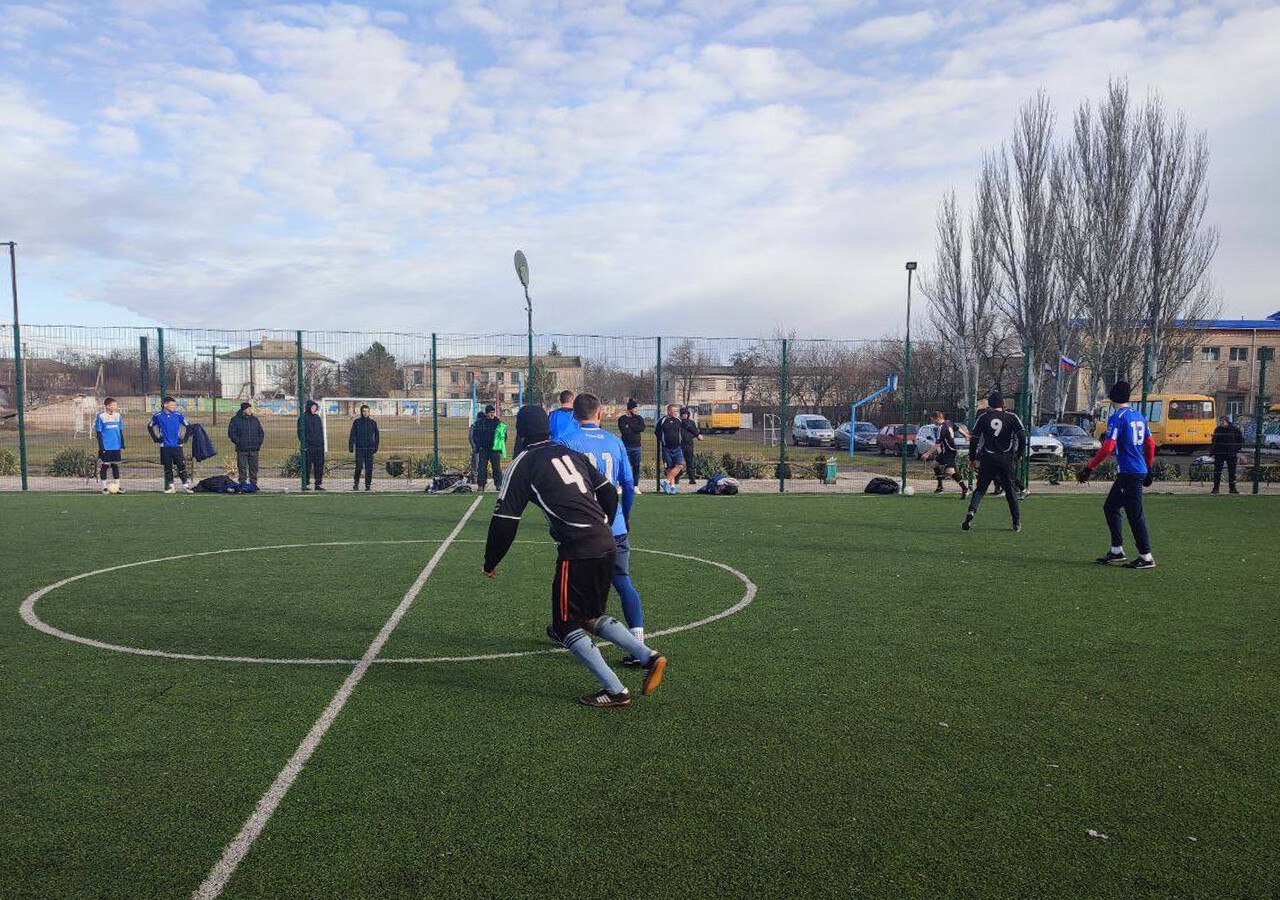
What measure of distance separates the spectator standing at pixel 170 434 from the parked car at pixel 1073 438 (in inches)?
1206

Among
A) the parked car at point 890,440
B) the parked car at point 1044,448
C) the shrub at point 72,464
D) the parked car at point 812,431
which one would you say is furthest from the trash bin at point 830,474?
the parked car at point 812,431

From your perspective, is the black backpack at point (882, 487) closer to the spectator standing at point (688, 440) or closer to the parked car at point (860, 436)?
the spectator standing at point (688, 440)

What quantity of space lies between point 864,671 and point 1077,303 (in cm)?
3970

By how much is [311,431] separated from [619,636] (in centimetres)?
1572

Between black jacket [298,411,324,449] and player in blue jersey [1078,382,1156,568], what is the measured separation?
15347mm

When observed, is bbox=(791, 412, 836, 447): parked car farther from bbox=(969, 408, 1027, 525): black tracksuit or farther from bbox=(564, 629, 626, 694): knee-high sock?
bbox=(564, 629, 626, 694): knee-high sock

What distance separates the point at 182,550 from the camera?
1108 centimetres

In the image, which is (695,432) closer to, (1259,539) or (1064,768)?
(1259,539)

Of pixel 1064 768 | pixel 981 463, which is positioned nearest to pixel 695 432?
pixel 981 463

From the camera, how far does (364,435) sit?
63.5ft

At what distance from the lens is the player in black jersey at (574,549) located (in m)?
5.35

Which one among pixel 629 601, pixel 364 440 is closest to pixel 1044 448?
pixel 364 440

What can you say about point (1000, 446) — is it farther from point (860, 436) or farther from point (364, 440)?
point (860, 436)

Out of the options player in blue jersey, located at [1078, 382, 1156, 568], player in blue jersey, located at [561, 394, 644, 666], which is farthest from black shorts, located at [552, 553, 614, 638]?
player in blue jersey, located at [1078, 382, 1156, 568]
